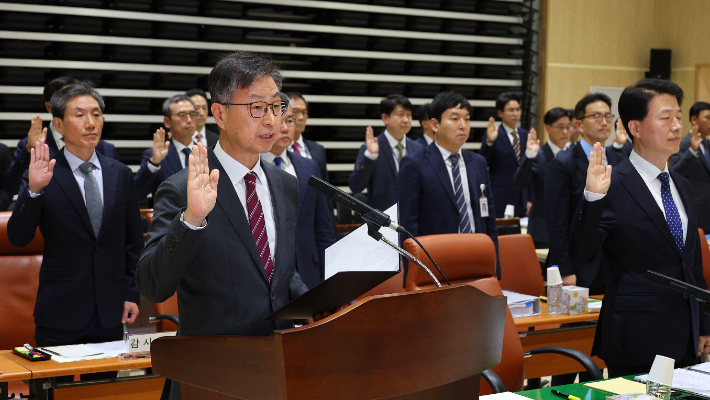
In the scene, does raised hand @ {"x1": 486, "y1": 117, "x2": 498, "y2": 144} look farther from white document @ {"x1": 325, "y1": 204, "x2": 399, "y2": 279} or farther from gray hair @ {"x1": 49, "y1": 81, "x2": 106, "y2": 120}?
white document @ {"x1": 325, "y1": 204, "x2": 399, "y2": 279}

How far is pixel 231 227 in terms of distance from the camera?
1.79 m

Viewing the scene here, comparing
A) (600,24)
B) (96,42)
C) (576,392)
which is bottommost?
(576,392)

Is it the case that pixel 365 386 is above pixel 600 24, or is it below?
below

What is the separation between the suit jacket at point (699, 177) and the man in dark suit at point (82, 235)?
533 centimetres

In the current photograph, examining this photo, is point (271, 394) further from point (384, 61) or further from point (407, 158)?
point (384, 61)

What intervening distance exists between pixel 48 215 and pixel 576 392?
237 cm

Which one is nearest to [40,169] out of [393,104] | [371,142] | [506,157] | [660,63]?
[371,142]

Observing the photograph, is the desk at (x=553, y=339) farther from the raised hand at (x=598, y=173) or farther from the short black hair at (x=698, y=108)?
the short black hair at (x=698, y=108)

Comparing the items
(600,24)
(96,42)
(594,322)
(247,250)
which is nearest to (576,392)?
(247,250)

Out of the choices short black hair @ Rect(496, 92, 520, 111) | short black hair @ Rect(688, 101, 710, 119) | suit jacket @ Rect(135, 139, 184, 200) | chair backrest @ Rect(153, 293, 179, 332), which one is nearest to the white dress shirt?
chair backrest @ Rect(153, 293, 179, 332)

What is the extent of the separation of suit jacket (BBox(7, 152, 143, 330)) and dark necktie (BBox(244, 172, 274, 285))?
1.63m

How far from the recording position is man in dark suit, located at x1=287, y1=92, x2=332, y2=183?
5676mm

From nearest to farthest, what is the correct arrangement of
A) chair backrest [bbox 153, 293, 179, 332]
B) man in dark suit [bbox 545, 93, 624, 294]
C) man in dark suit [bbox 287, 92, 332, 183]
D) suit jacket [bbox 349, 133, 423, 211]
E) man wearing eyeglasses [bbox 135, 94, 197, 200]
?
1. chair backrest [bbox 153, 293, 179, 332]
2. man in dark suit [bbox 545, 93, 624, 294]
3. man wearing eyeglasses [bbox 135, 94, 197, 200]
4. man in dark suit [bbox 287, 92, 332, 183]
5. suit jacket [bbox 349, 133, 423, 211]

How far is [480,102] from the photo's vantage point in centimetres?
956
